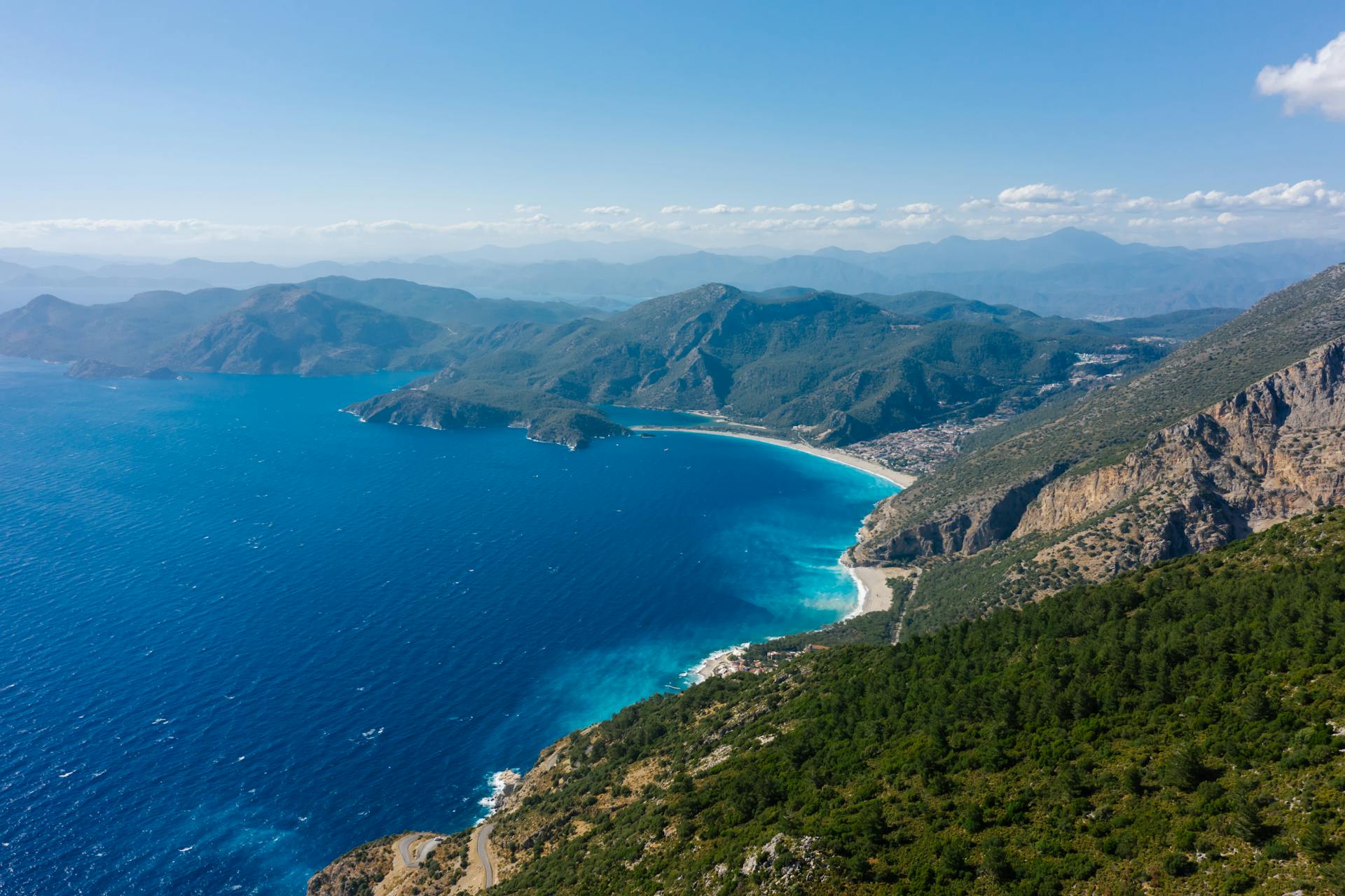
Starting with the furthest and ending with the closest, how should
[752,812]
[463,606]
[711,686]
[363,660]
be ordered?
[463,606]
[363,660]
[711,686]
[752,812]

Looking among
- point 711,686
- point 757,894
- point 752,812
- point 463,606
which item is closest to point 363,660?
point 463,606

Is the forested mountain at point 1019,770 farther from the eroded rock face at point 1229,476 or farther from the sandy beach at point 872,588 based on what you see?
the sandy beach at point 872,588

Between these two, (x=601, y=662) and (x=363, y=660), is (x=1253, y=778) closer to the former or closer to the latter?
(x=601, y=662)

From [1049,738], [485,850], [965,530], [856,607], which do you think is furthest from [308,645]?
[965,530]

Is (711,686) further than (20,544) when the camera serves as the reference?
No

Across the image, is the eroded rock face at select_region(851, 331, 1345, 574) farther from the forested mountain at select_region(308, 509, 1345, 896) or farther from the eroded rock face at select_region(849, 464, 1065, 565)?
the forested mountain at select_region(308, 509, 1345, 896)
